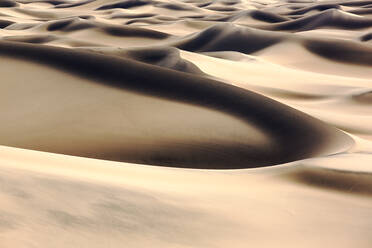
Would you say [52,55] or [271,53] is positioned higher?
[52,55]

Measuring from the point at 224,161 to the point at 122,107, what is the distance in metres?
1.07

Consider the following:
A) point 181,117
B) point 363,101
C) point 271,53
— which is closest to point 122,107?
point 181,117

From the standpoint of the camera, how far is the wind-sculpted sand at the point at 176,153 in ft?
5.55

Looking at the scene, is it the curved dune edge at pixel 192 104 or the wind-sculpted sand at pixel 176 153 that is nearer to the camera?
the wind-sculpted sand at pixel 176 153

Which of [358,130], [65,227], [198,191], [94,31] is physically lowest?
[94,31]

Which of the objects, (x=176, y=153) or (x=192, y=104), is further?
(x=192, y=104)

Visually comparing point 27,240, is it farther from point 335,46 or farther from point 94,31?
point 94,31

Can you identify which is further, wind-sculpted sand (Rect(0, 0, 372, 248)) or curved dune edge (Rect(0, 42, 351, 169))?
curved dune edge (Rect(0, 42, 351, 169))

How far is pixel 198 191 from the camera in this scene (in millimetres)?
2123

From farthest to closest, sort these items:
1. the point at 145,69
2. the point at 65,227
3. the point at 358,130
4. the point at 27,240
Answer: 1. the point at 145,69
2. the point at 358,130
3. the point at 65,227
4. the point at 27,240

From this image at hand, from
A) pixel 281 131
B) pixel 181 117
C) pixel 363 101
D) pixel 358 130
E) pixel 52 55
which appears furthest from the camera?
pixel 363 101

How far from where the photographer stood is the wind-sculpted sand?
5.55ft

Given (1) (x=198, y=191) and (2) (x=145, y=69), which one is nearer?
(1) (x=198, y=191)

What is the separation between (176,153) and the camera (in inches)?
130
